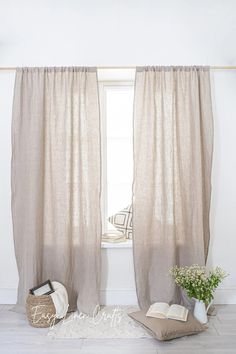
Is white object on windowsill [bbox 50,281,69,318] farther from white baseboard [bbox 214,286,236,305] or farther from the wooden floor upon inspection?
white baseboard [bbox 214,286,236,305]

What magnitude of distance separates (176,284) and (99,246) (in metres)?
0.72

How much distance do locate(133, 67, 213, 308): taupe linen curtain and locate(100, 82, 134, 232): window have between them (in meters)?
0.40

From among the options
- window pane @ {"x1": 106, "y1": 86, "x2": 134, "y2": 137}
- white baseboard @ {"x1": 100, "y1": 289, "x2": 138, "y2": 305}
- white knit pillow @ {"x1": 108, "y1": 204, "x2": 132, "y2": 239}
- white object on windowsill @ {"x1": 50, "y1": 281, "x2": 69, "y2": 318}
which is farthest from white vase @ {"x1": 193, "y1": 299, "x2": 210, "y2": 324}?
window pane @ {"x1": 106, "y1": 86, "x2": 134, "y2": 137}

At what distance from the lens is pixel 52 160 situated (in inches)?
110

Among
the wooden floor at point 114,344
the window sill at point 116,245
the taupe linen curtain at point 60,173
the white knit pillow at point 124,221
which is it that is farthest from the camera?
the white knit pillow at point 124,221

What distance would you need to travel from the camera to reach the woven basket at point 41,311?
2457 millimetres

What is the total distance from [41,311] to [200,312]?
3.92 feet

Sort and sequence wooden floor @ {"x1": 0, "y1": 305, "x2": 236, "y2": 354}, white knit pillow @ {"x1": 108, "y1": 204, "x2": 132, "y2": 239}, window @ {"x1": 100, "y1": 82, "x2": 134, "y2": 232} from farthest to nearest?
1. window @ {"x1": 100, "y1": 82, "x2": 134, "y2": 232}
2. white knit pillow @ {"x1": 108, "y1": 204, "x2": 132, "y2": 239}
3. wooden floor @ {"x1": 0, "y1": 305, "x2": 236, "y2": 354}

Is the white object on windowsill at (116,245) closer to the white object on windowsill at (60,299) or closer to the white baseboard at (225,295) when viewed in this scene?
the white object on windowsill at (60,299)

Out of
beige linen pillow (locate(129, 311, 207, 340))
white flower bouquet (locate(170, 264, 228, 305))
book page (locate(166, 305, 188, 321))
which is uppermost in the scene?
white flower bouquet (locate(170, 264, 228, 305))

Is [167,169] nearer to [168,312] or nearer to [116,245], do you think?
[116,245]

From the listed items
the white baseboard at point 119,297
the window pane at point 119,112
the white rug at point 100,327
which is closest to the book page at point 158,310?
the white rug at point 100,327

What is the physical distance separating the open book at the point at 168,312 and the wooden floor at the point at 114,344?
146mm

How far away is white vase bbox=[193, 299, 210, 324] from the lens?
2.48 metres
